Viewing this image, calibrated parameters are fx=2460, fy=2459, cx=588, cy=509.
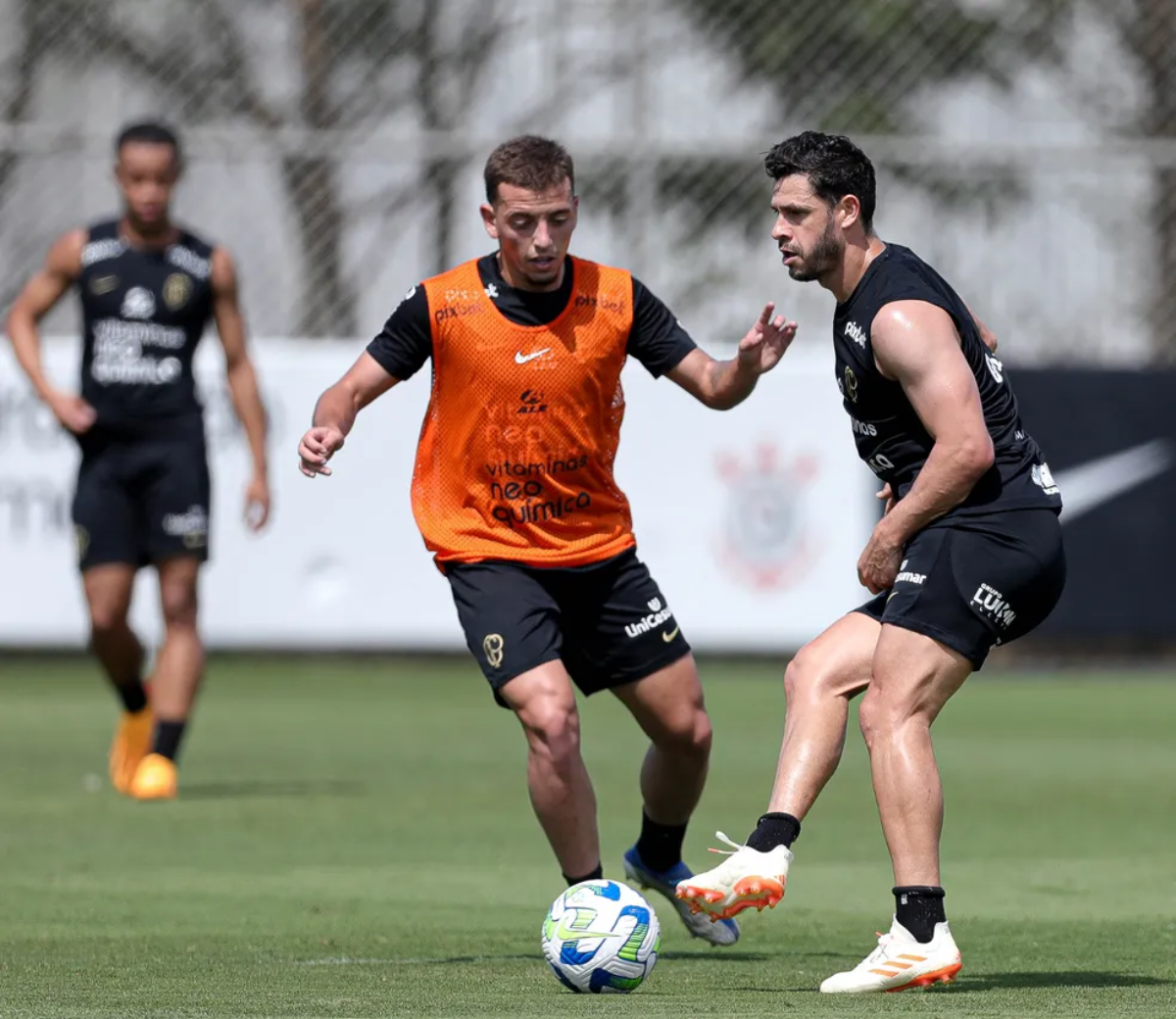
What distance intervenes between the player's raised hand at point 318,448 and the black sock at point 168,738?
428 cm

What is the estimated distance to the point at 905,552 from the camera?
21.2 ft

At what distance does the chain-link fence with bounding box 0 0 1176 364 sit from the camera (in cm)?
1830

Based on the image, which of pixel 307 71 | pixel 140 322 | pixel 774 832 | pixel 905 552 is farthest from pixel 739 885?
pixel 307 71

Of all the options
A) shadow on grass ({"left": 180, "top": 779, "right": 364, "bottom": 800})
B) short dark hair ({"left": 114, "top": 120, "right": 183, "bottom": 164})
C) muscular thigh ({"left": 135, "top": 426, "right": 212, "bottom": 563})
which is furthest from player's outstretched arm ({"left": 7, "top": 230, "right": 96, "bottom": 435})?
shadow on grass ({"left": 180, "top": 779, "right": 364, "bottom": 800})

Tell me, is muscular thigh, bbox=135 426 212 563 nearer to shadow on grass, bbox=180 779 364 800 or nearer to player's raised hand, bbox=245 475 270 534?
player's raised hand, bbox=245 475 270 534

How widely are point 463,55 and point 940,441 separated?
1277cm

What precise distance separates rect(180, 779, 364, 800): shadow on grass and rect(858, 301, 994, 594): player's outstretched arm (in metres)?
5.53

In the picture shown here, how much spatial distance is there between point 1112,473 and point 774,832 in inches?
509

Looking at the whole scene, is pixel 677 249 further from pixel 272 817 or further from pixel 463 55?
pixel 272 817

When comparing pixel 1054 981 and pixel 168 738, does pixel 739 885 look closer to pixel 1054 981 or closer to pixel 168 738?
pixel 1054 981

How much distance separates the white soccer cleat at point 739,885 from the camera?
19.7ft

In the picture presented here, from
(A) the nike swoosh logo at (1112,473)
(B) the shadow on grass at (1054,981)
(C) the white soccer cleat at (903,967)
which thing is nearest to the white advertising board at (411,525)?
(A) the nike swoosh logo at (1112,473)

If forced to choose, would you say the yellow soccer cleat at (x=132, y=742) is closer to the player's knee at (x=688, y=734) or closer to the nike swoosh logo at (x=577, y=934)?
the player's knee at (x=688, y=734)

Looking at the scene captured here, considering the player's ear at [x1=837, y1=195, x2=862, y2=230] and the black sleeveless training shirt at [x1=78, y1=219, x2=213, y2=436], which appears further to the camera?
the black sleeveless training shirt at [x1=78, y1=219, x2=213, y2=436]
